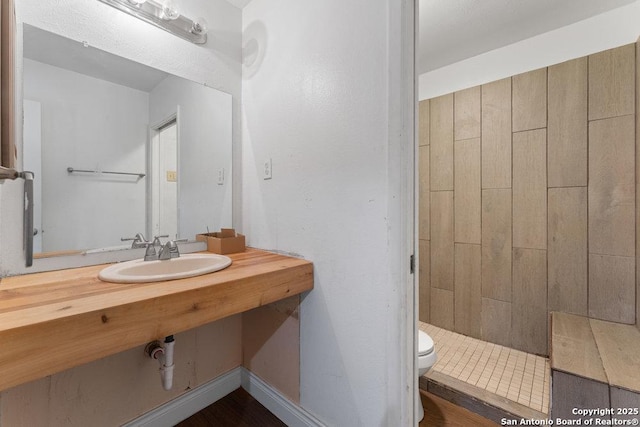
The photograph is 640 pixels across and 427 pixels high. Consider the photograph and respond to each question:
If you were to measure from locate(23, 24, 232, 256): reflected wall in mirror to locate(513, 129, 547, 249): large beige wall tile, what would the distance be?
2027 millimetres

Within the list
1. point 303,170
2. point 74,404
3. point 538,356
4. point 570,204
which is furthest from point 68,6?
point 538,356

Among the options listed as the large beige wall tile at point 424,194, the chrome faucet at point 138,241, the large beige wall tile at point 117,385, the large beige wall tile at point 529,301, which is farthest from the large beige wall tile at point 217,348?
the large beige wall tile at point 529,301

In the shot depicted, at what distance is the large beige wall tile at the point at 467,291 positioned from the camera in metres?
2.21

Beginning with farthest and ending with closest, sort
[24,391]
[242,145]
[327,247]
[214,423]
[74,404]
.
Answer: [242,145] → [214,423] → [327,247] → [74,404] → [24,391]

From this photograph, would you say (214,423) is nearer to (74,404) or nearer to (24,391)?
(74,404)

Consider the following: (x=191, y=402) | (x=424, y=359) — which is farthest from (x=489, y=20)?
(x=191, y=402)

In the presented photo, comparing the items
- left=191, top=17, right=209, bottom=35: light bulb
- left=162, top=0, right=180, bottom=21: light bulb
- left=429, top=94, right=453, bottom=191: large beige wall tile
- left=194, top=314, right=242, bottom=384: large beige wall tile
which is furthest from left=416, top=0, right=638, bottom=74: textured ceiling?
left=194, top=314, right=242, bottom=384: large beige wall tile

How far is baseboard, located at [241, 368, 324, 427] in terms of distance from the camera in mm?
1345

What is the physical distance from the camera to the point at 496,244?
212 centimetres

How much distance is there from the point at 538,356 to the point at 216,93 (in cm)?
276

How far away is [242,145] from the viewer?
5.68 feet

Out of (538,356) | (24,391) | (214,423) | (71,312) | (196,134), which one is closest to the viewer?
(71,312)

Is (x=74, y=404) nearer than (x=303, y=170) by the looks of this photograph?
Yes

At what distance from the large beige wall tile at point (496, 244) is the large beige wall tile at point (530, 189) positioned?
62 mm
